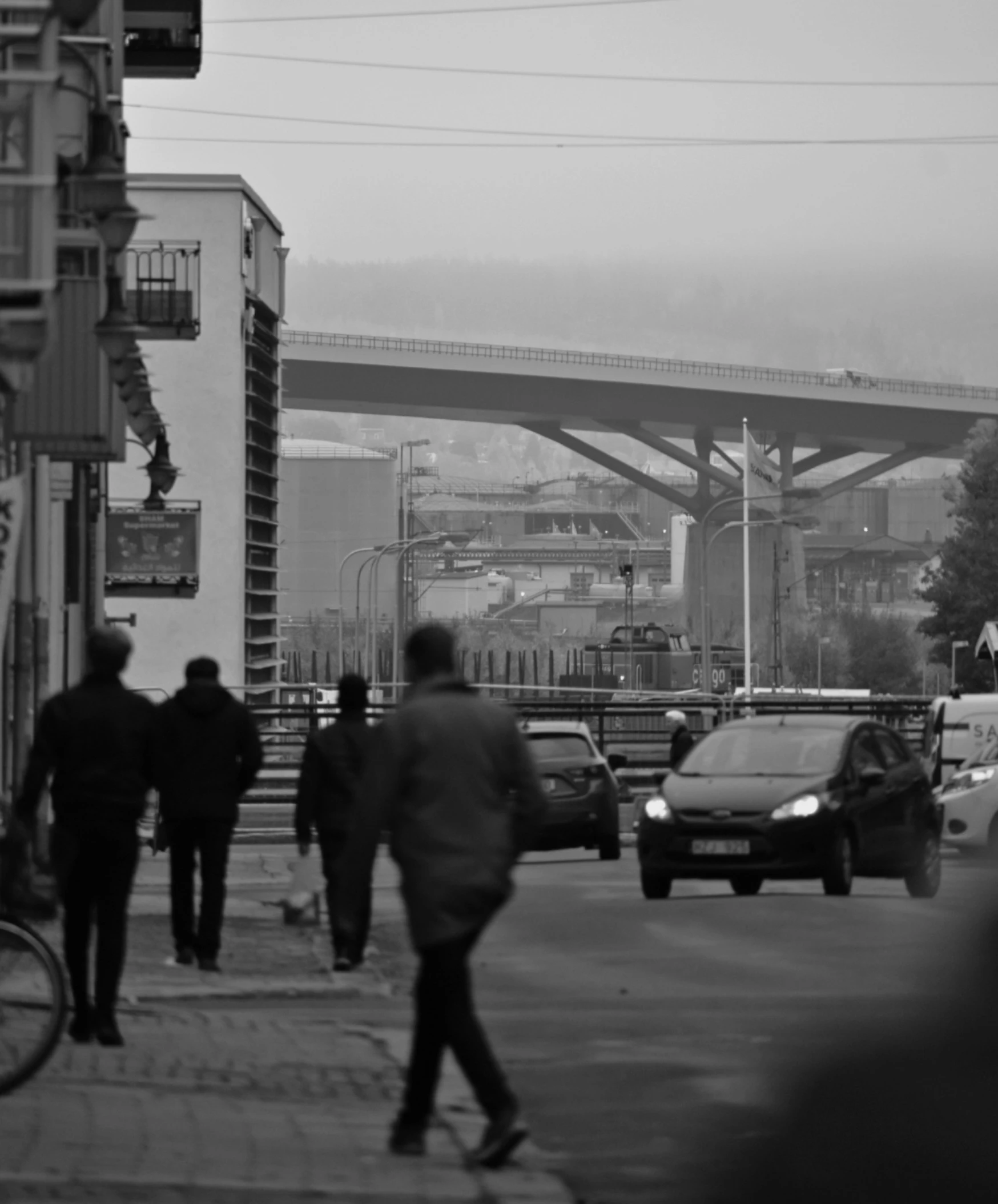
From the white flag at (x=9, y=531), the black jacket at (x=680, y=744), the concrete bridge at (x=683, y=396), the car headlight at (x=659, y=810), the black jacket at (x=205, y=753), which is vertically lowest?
the car headlight at (x=659, y=810)

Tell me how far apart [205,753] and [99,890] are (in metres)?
2.67

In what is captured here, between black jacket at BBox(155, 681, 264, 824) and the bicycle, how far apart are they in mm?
3830

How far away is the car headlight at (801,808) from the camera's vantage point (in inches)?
655

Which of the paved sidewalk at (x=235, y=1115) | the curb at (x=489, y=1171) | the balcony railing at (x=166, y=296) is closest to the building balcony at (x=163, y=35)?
the balcony railing at (x=166, y=296)

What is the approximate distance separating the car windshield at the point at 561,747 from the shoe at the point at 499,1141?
16.9 m

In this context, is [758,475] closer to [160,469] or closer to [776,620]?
[776,620]

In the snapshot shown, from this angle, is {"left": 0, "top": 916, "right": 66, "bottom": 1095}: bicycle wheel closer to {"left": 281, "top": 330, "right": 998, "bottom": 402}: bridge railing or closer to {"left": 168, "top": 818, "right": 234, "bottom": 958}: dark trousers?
{"left": 168, "top": 818, "right": 234, "bottom": 958}: dark trousers

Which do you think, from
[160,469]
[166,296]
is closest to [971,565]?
[166,296]

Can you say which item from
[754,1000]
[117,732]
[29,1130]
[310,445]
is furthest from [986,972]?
[310,445]

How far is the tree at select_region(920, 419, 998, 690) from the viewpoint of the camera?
63.6 metres

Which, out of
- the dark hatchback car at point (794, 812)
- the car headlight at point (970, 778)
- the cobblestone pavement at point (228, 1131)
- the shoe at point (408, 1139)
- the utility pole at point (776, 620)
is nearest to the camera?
the cobblestone pavement at point (228, 1131)

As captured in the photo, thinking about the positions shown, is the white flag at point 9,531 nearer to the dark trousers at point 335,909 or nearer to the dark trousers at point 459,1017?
the dark trousers at point 335,909

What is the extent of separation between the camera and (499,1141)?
22.4 feet

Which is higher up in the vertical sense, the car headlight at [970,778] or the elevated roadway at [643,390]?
the elevated roadway at [643,390]
